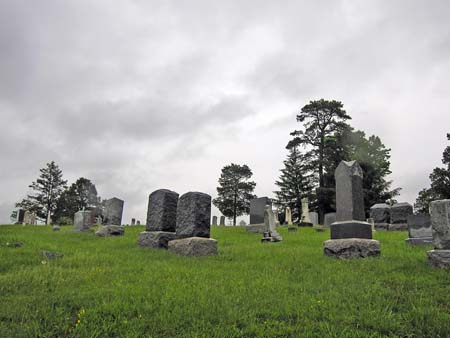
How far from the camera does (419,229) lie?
38.3ft

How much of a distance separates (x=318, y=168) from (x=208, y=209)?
32.5 m

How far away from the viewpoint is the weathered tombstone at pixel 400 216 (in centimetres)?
1830

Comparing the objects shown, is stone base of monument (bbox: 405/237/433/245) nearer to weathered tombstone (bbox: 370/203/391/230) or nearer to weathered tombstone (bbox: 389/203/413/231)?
weathered tombstone (bbox: 389/203/413/231)

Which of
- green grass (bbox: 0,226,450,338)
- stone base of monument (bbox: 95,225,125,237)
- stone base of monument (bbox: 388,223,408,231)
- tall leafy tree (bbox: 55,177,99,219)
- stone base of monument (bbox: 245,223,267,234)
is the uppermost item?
tall leafy tree (bbox: 55,177,99,219)

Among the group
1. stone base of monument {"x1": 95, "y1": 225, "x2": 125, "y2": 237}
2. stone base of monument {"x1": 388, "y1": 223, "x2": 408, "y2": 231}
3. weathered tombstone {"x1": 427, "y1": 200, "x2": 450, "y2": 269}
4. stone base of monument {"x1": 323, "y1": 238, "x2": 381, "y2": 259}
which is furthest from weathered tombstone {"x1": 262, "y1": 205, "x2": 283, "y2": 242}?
weathered tombstone {"x1": 427, "y1": 200, "x2": 450, "y2": 269}

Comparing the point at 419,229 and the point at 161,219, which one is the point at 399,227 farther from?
the point at 161,219

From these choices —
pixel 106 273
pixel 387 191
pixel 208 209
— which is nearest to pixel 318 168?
pixel 387 191

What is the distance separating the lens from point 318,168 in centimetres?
4059

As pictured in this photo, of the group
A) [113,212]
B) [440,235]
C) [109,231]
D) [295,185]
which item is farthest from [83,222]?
[295,185]

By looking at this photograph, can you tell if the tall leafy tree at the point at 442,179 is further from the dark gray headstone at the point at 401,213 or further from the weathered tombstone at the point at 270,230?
the weathered tombstone at the point at 270,230

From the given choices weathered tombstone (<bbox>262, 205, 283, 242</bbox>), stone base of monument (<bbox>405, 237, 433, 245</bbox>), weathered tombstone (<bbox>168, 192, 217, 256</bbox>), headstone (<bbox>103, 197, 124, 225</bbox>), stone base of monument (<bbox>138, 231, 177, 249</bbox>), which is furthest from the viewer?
headstone (<bbox>103, 197, 124, 225</bbox>)

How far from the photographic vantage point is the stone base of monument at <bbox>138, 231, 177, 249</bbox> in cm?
1044

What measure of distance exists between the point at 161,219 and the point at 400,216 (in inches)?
554

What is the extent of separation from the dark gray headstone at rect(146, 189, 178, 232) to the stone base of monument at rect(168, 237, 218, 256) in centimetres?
137
